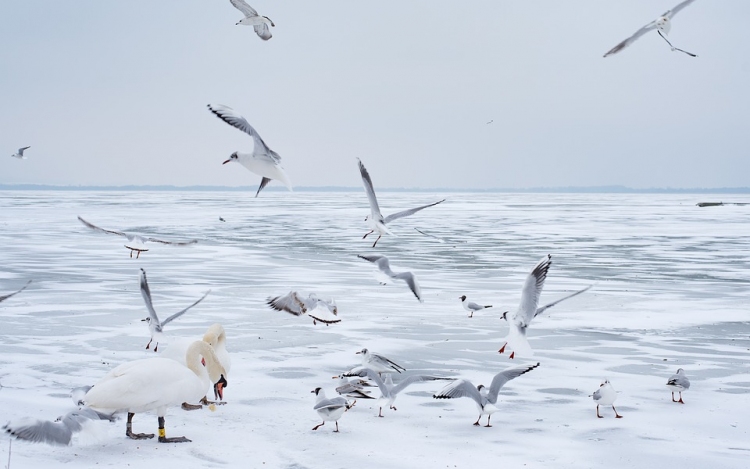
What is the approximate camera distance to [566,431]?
7.55 meters

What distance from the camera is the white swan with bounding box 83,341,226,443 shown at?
259 inches

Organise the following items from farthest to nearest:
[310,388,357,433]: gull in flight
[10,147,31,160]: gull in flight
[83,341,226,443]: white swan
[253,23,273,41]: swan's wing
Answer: [10,147,31,160]: gull in flight < [253,23,273,41]: swan's wing < [310,388,357,433]: gull in flight < [83,341,226,443]: white swan

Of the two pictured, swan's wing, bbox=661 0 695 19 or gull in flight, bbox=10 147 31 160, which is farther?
gull in flight, bbox=10 147 31 160

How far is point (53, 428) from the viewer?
20.2ft

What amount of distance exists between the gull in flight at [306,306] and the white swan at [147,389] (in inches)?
155

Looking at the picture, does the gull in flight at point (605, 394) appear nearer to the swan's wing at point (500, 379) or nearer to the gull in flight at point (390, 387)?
the swan's wing at point (500, 379)

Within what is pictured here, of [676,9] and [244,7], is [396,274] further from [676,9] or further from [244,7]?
[676,9]

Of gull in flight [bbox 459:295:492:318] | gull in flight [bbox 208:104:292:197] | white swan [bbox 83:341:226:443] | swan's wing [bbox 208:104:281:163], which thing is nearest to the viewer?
white swan [bbox 83:341:226:443]

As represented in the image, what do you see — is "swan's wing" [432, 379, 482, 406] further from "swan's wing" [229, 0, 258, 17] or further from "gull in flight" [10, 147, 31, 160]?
"gull in flight" [10, 147, 31, 160]

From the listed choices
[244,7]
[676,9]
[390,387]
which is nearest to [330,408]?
Answer: [390,387]

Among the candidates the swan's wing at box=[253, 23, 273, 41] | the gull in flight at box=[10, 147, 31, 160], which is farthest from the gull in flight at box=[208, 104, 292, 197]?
the gull in flight at box=[10, 147, 31, 160]

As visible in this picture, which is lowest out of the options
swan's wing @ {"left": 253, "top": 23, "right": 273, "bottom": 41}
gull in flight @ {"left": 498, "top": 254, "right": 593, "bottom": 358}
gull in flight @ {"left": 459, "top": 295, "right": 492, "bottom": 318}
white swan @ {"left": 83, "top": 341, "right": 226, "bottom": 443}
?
white swan @ {"left": 83, "top": 341, "right": 226, "bottom": 443}

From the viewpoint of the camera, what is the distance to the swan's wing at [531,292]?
8453 mm

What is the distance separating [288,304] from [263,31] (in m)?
3.76
